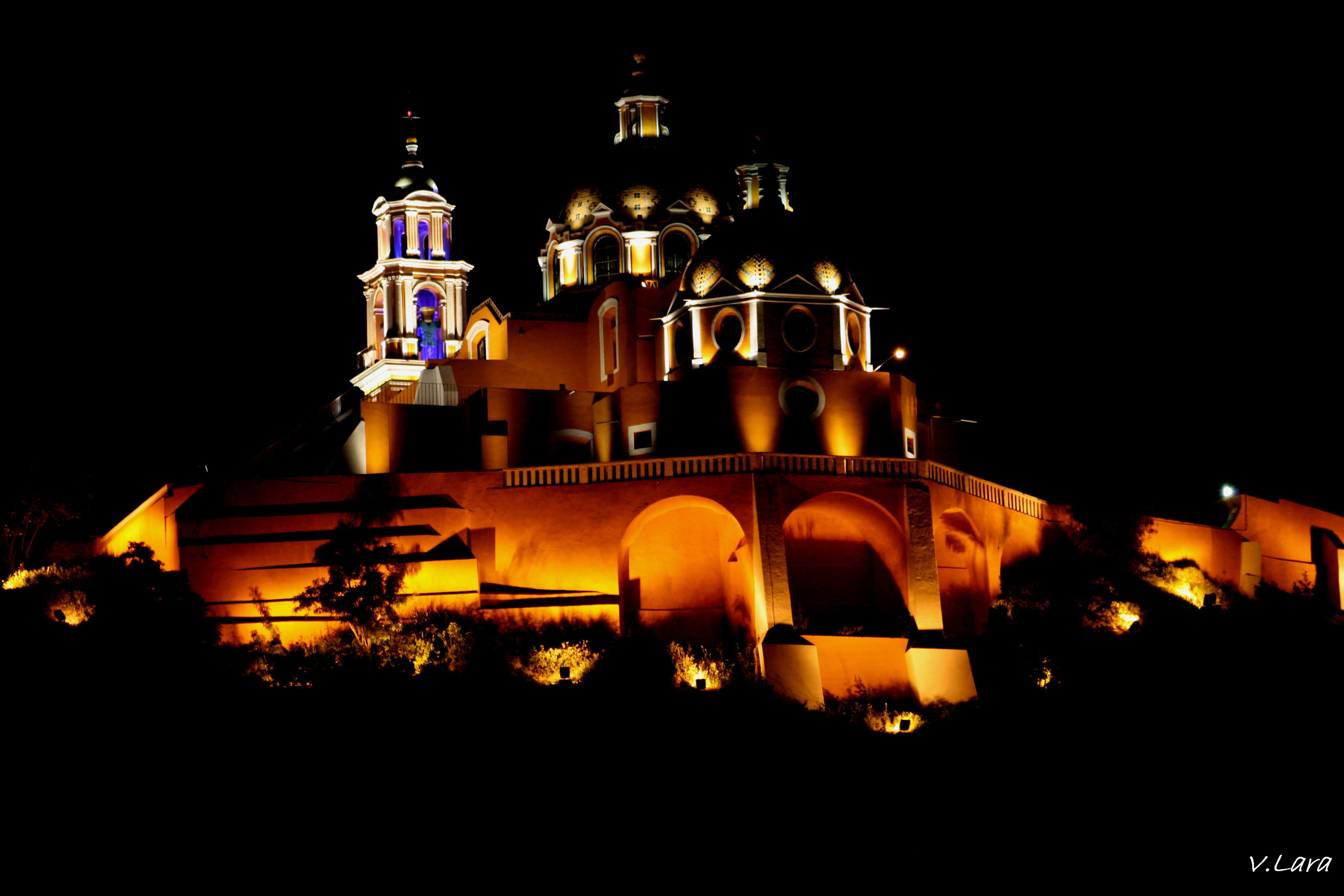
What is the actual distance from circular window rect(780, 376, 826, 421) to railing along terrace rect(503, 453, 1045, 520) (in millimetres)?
1799

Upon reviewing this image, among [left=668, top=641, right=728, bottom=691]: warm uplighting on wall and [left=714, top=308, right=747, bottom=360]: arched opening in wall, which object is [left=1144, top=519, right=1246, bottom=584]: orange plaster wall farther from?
[left=668, top=641, right=728, bottom=691]: warm uplighting on wall

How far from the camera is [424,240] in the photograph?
61.8 meters

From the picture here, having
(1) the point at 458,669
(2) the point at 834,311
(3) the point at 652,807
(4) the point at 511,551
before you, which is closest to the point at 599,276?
(2) the point at 834,311

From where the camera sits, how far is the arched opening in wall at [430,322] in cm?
6106

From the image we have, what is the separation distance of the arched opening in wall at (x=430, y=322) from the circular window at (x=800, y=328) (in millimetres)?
16530

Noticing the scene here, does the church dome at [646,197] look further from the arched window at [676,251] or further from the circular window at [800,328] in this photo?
the circular window at [800,328]

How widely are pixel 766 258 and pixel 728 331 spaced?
2.04 meters

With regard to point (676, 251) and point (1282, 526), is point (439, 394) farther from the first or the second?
point (1282, 526)

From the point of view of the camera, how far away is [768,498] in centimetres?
4331

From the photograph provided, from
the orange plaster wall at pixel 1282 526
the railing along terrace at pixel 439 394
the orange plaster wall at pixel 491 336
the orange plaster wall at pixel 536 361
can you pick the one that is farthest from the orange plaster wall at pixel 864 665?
the orange plaster wall at pixel 491 336

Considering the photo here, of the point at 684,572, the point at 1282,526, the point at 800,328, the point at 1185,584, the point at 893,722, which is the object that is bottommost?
the point at 893,722

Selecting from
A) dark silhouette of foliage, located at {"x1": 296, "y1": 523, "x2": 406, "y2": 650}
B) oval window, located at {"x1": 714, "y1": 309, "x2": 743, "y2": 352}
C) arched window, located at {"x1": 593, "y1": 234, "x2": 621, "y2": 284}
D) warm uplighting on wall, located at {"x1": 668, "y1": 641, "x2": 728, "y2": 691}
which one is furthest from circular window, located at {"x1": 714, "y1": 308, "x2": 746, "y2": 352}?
dark silhouette of foliage, located at {"x1": 296, "y1": 523, "x2": 406, "y2": 650}

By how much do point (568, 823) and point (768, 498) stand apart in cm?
970

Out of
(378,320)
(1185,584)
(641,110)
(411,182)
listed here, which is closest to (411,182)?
(411,182)
